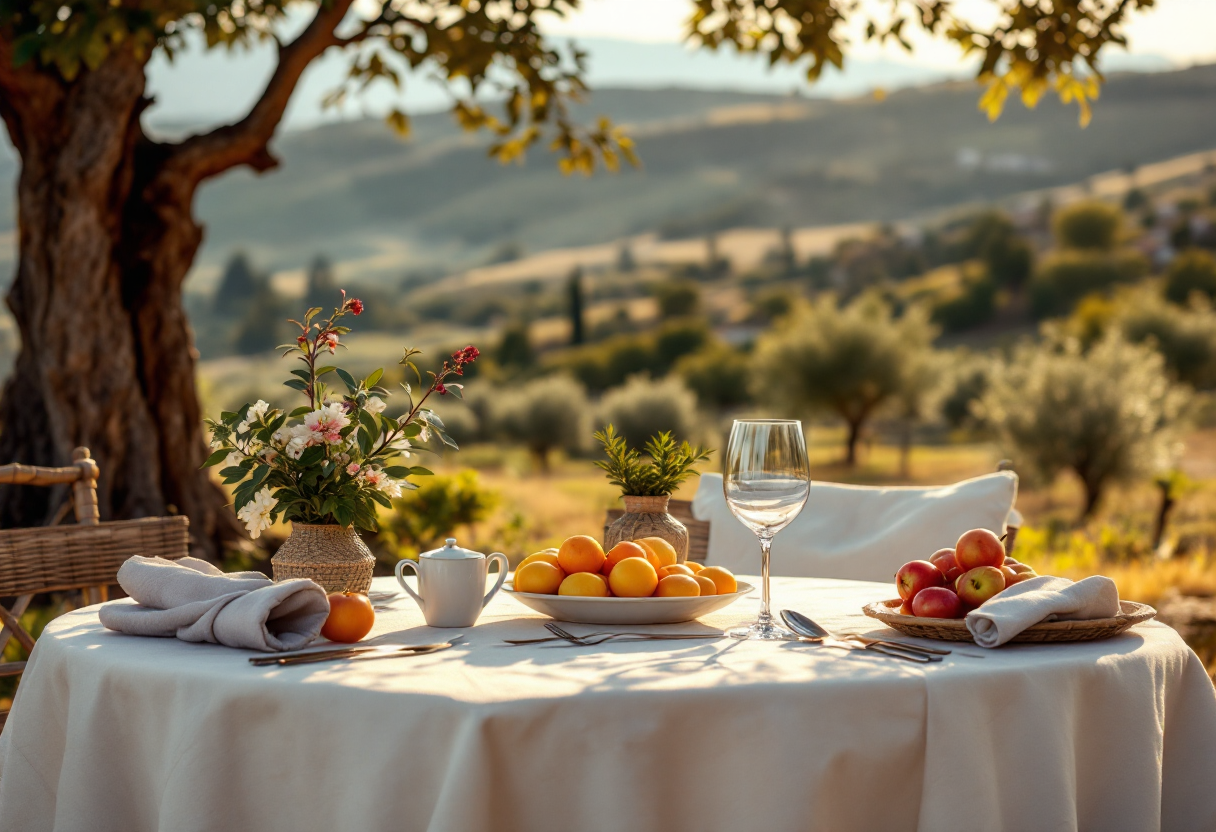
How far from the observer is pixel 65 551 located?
280 cm

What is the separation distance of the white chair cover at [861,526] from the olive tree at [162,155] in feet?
→ 8.89

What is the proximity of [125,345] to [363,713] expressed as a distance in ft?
15.5

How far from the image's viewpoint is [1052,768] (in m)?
1.70

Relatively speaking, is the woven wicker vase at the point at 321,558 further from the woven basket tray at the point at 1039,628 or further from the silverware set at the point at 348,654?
the woven basket tray at the point at 1039,628

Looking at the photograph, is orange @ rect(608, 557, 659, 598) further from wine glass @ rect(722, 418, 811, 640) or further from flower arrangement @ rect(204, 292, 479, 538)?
flower arrangement @ rect(204, 292, 479, 538)

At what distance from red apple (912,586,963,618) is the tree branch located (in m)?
4.72

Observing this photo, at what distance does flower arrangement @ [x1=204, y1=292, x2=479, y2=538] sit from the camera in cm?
219

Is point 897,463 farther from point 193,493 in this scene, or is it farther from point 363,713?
point 363,713

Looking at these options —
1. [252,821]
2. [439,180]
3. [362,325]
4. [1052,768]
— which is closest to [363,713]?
[252,821]

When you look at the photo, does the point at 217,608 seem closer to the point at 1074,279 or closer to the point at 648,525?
the point at 648,525

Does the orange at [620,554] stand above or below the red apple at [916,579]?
above

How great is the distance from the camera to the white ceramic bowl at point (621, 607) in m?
2.09

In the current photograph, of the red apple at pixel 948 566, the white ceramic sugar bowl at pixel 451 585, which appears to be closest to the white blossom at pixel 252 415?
the white ceramic sugar bowl at pixel 451 585

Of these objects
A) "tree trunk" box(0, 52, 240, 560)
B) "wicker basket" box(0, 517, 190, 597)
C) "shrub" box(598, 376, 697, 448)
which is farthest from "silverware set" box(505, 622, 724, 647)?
"shrub" box(598, 376, 697, 448)
